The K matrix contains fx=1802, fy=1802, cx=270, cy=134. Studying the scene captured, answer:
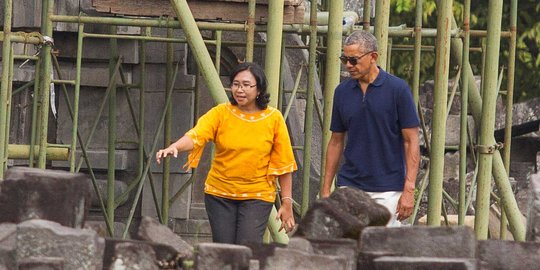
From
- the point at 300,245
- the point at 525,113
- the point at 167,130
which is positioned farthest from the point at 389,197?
the point at 525,113

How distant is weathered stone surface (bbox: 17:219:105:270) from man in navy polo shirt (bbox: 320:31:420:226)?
10.1 ft

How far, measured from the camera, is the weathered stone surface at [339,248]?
6.73 meters

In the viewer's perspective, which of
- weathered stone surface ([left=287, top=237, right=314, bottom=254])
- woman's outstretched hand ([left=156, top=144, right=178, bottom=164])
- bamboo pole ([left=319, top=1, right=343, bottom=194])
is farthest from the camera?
bamboo pole ([left=319, top=1, right=343, bottom=194])

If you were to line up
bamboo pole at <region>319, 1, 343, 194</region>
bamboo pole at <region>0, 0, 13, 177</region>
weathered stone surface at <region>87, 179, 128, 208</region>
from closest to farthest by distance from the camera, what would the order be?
1. bamboo pole at <region>319, 1, 343, 194</region>
2. bamboo pole at <region>0, 0, 13, 177</region>
3. weathered stone surface at <region>87, 179, 128, 208</region>

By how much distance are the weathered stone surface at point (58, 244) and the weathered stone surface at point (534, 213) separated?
5.79 ft

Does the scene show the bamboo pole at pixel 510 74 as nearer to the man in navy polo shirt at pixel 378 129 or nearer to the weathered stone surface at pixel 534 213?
the man in navy polo shirt at pixel 378 129

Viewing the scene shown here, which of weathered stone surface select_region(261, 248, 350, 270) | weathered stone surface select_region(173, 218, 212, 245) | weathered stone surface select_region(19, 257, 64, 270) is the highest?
weathered stone surface select_region(261, 248, 350, 270)

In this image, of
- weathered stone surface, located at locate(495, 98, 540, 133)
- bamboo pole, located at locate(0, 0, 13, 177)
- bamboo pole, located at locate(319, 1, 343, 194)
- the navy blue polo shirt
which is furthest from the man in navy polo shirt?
weathered stone surface, located at locate(495, 98, 540, 133)

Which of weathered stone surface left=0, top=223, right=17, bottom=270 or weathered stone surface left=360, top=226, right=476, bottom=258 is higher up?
weathered stone surface left=360, top=226, right=476, bottom=258

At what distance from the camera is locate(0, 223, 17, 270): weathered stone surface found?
6.45 meters

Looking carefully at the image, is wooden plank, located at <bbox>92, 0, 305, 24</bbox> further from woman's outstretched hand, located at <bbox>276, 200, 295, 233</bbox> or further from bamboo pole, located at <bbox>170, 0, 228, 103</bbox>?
woman's outstretched hand, located at <bbox>276, 200, 295, 233</bbox>

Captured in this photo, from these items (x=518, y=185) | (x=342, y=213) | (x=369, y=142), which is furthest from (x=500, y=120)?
(x=342, y=213)

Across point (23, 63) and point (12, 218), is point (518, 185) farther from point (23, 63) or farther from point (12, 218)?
point (12, 218)

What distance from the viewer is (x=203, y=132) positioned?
30.5ft
